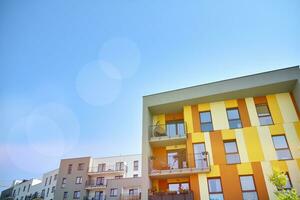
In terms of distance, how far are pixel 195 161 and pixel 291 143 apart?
6.29 metres

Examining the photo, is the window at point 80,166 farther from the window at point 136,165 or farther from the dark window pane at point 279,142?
the dark window pane at point 279,142

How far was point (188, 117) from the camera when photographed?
17016 mm

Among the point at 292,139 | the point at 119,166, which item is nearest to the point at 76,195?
the point at 119,166

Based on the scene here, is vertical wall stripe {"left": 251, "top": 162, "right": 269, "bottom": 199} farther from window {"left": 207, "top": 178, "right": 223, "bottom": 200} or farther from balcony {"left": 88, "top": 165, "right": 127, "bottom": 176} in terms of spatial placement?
balcony {"left": 88, "top": 165, "right": 127, "bottom": 176}

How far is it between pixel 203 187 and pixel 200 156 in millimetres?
2037

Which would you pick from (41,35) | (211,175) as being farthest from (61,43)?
(211,175)

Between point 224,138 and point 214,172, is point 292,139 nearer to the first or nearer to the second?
point 224,138

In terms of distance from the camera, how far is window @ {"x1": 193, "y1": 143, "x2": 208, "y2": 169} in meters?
14.9

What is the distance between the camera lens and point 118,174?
34469 mm

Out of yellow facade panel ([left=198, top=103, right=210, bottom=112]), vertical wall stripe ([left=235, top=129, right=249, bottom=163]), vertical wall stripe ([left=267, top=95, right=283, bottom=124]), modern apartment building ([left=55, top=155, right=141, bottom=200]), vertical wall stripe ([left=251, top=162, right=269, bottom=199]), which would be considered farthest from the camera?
modern apartment building ([left=55, top=155, right=141, bottom=200])

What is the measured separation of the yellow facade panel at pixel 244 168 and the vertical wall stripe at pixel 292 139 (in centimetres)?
279

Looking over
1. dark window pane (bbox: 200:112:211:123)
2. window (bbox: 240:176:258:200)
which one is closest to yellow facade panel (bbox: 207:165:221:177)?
window (bbox: 240:176:258:200)

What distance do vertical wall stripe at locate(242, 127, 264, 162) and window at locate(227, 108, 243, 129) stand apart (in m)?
0.63

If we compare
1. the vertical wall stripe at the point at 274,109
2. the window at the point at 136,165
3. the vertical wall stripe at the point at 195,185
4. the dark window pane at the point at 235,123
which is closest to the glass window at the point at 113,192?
the window at the point at 136,165
